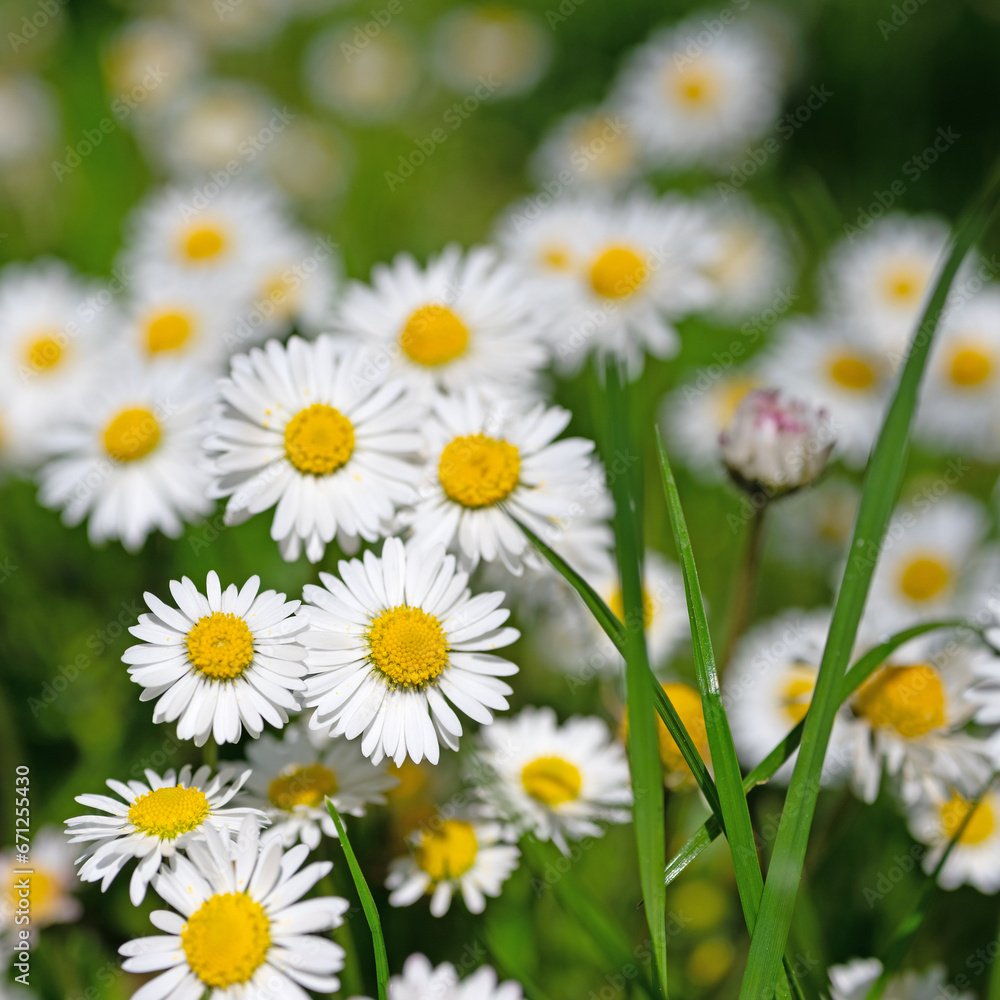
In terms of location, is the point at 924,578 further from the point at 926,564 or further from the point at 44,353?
the point at 44,353

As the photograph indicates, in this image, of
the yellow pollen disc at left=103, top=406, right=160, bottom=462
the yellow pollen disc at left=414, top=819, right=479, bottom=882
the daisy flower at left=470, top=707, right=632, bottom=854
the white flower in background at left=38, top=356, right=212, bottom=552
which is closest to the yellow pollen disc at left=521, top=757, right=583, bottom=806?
the daisy flower at left=470, top=707, right=632, bottom=854

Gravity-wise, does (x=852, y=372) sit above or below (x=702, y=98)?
below

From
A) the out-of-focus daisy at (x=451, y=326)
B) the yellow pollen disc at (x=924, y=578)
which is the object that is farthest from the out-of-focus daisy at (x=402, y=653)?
the yellow pollen disc at (x=924, y=578)

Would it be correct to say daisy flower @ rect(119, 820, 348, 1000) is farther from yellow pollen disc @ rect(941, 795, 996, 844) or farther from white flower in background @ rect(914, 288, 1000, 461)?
white flower in background @ rect(914, 288, 1000, 461)

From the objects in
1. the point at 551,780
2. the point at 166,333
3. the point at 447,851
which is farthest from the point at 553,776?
the point at 166,333

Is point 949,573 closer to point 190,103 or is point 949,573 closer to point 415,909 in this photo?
point 415,909

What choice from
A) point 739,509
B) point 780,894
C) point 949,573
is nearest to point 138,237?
point 739,509
